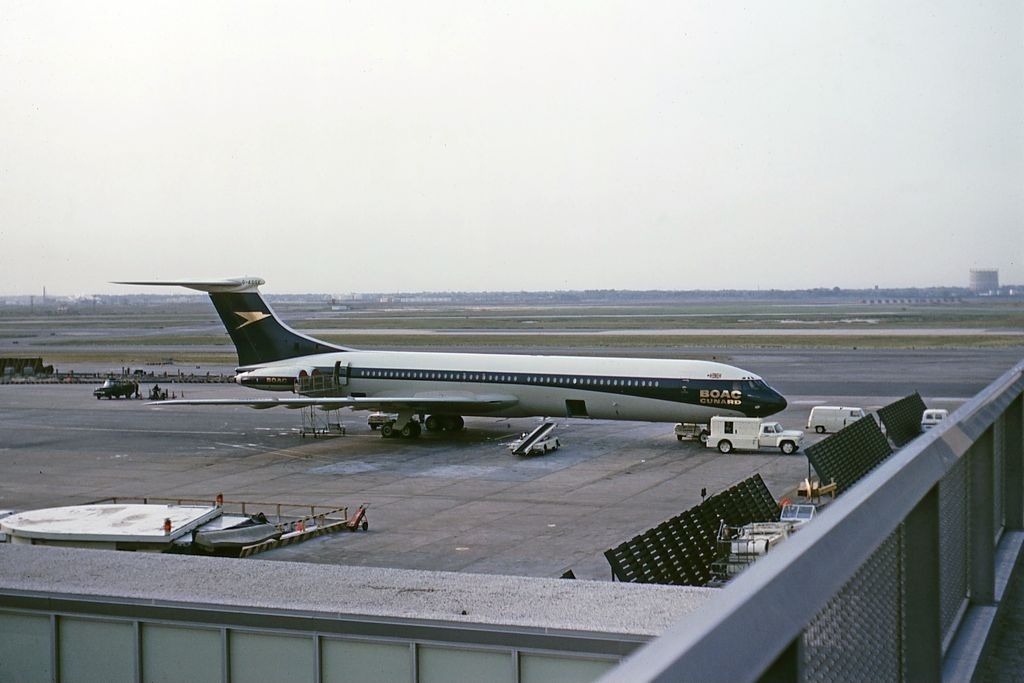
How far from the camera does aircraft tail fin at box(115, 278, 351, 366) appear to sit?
158 feet

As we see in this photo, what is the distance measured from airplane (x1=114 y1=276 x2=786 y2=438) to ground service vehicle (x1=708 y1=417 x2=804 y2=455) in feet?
2.67

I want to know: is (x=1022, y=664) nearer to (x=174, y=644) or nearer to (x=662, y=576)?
(x=174, y=644)

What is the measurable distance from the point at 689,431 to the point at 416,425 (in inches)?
440

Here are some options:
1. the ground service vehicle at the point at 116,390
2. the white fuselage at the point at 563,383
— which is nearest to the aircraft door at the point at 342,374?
the white fuselage at the point at 563,383

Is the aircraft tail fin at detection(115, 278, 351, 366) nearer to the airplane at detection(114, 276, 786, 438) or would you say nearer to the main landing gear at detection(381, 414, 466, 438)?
the airplane at detection(114, 276, 786, 438)

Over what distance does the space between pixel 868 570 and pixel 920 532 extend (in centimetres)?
97

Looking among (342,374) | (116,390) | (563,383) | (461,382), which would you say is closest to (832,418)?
(563,383)

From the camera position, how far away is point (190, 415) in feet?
178

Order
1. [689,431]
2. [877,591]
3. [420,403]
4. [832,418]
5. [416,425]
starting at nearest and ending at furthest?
[877,591], [689,431], [420,403], [832,418], [416,425]

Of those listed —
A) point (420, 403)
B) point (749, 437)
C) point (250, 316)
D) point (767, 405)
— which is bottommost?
point (749, 437)

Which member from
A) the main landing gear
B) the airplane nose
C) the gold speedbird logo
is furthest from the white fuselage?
the gold speedbird logo

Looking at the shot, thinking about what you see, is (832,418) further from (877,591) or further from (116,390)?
(877,591)

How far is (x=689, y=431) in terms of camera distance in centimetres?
4225

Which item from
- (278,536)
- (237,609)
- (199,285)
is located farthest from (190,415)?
(237,609)
